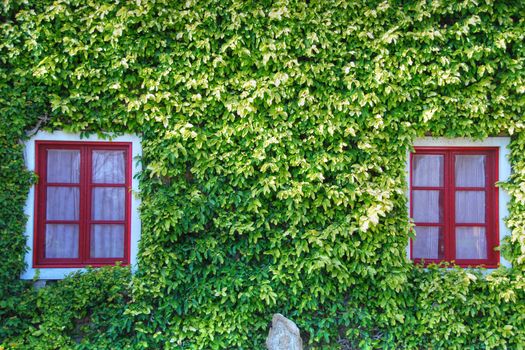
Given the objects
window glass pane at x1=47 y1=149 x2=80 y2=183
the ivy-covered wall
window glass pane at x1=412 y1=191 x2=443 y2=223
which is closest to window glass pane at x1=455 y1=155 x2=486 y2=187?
window glass pane at x1=412 y1=191 x2=443 y2=223

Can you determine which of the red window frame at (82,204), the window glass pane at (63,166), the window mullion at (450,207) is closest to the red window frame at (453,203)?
the window mullion at (450,207)

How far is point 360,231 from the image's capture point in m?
5.15

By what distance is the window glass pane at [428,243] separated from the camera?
5637 mm

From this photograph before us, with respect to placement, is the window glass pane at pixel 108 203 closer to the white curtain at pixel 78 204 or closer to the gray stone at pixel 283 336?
the white curtain at pixel 78 204

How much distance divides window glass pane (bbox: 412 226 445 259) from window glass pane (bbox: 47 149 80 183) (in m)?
3.85

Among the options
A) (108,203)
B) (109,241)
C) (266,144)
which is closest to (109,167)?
(108,203)

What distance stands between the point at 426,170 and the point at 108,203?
3.58 m

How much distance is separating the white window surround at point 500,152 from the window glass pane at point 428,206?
228mm

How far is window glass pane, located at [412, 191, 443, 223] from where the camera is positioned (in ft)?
18.5

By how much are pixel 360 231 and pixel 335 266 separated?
445 millimetres

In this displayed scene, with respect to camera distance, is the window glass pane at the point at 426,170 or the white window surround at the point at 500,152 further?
the window glass pane at the point at 426,170

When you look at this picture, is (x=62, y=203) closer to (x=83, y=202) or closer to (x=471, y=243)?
(x=83, y=202)

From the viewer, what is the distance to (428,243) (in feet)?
18.5

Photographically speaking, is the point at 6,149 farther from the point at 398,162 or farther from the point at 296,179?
the point at 398,162
